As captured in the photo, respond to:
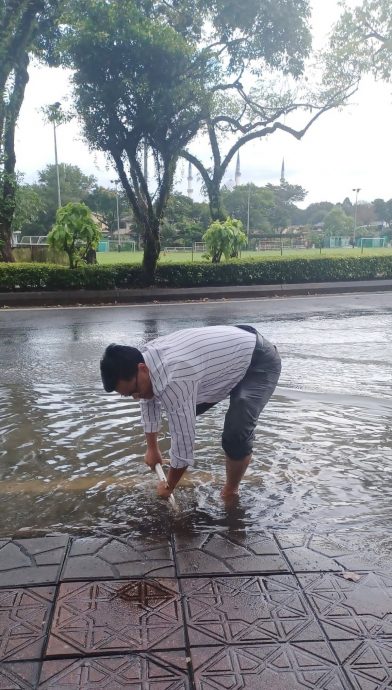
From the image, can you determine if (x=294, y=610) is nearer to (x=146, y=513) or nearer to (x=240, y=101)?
(x=146, y=513)

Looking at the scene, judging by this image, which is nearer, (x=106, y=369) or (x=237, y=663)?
(x=237, y=663)

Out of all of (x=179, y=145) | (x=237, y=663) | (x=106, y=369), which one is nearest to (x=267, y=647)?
(x=237, y=663)

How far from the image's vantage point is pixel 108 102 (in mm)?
16516

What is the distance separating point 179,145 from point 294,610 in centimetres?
1717

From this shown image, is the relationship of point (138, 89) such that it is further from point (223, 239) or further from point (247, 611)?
point (247, 611)

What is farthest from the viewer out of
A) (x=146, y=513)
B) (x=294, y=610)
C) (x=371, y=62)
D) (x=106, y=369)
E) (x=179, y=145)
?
(x=371, y=62)

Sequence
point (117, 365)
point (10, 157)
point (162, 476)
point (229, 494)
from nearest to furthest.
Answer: point (117, 365), point (162, 476), point (229, 494), point (10, 157)

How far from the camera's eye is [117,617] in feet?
8.06

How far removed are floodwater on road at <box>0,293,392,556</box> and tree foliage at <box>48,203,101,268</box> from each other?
26.1 feet

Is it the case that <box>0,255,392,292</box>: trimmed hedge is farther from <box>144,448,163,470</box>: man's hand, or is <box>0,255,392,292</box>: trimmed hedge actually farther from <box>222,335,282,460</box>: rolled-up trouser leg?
<box>222,335,282,460</box>: rolled-up trouser leg

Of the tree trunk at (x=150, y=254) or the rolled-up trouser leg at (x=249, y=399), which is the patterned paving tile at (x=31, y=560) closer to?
the rolled-up trouser leg at (x=249, y=399)

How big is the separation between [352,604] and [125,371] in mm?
1378

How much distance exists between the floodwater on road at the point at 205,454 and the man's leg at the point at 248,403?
1.28 ft

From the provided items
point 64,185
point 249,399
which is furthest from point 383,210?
point 249,399
